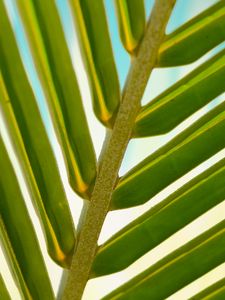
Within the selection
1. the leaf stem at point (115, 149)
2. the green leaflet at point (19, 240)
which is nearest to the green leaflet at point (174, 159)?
the leaf stem at point (115, 149)

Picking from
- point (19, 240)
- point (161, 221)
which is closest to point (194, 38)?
point (161, 221)

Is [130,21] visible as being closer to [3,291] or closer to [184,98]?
[184,98]

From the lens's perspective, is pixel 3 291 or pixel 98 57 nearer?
pixel 98 57

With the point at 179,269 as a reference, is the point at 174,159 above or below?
above

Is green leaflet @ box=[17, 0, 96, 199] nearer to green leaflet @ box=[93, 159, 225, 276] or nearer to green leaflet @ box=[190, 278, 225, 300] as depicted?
green leaflet @ box=[93, 159, 225, 276]

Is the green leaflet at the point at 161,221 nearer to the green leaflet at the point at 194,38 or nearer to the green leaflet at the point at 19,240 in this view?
the green leaflet at the point at 19,240

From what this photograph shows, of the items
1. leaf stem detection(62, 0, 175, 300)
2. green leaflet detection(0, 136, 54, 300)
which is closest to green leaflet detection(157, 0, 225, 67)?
leaf stem detection(62, 0, 175, 300)
